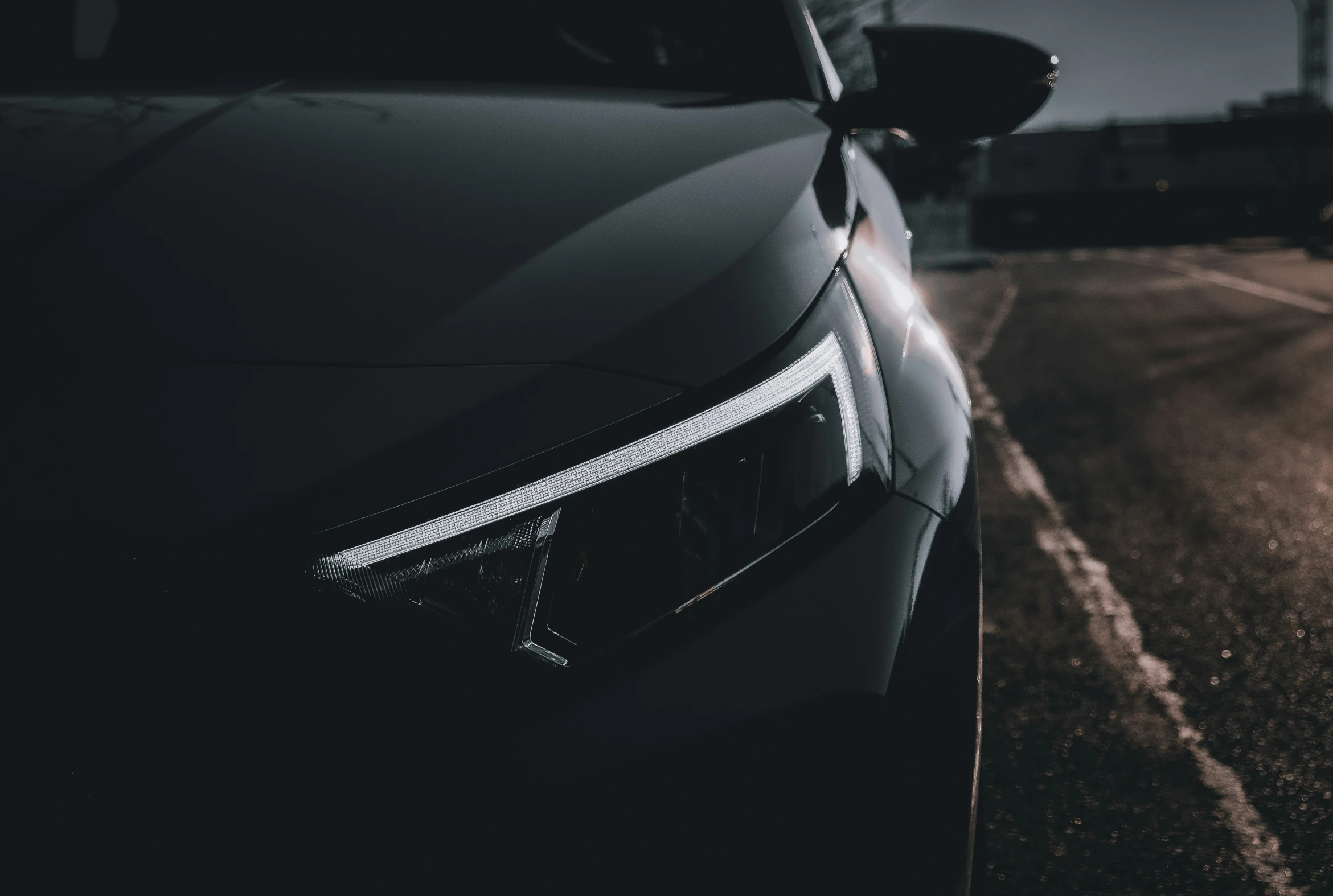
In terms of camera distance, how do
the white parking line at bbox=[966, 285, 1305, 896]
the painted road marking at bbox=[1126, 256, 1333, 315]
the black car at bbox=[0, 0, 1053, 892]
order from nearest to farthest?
the black car at bbox=[0, 0, 1053, 892]
the white parking line at bbox=[966, 285, 1305, 896]
the painted road marking at bbox=[1126, 256, 1333, 315]

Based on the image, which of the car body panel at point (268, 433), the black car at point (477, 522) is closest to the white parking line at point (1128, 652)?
the black car at point (477, 522)

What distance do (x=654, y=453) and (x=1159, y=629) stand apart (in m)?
2.98

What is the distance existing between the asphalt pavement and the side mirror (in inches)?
47.4

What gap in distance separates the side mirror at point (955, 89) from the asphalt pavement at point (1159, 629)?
3.95 feet

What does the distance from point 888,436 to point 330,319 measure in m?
0.58

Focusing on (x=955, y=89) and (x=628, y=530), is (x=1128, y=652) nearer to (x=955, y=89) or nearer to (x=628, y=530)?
(x=955, y=89)

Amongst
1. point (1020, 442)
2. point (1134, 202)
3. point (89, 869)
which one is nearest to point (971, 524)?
point (89, 869)

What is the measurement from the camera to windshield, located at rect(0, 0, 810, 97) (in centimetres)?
203

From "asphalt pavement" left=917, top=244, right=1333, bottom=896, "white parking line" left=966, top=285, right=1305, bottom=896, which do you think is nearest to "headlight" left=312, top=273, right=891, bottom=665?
"asphalt pavement" left=917, top=244, right=1333, bottom=896

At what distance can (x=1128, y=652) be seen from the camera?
3.38 meters

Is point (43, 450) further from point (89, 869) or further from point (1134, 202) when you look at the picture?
point (1134, 202)

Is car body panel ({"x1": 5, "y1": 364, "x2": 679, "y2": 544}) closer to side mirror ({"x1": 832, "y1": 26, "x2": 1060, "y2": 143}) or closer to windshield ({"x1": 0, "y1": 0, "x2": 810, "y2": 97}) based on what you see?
windshield ({"x1": 0, "y1": 0, "x2": 810, "y2": 97})

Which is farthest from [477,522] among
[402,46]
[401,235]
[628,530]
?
[402,46]

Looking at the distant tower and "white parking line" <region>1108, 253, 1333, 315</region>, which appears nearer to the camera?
"white parking line" <region>1108, 253, 1333, 315</region>
